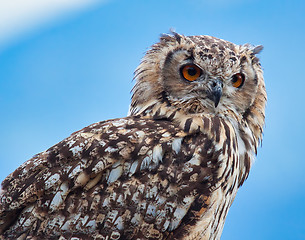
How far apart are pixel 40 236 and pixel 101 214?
35 centimetres

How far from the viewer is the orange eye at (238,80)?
125 inches

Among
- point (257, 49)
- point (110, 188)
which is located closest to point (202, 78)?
point (257, 49)

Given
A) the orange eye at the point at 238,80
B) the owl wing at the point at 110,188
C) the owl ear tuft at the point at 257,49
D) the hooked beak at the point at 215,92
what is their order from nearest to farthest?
the owl wing at the point at 110,188 < the hooked beak at the point at 215,92 < the orange eye at the point at 238,80 < the owl ear tuft at the point at 257,49

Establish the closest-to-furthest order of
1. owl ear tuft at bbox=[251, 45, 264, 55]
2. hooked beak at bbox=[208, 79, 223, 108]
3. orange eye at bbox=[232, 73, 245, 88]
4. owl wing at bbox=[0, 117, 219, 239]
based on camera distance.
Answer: owl wing at bbox=[0, 117, 219, 239], hooked beak at bbox=[208, 79, 223, 108], orange eye at bbox=[232, 73, 245, 88], owl ear tuft at bbox=[251, 45, 264, 55]

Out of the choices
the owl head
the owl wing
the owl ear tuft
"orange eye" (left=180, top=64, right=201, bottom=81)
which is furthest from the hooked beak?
the owl ear tuft

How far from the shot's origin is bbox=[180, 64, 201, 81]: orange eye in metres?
3.11

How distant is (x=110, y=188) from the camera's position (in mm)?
2668

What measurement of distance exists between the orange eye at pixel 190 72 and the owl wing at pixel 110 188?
1.66ft

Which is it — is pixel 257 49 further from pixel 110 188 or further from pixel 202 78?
pixel 110 188

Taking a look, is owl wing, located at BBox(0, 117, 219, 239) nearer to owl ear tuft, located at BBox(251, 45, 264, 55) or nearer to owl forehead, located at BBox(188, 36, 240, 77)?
owl forehead, located at BBox(188, 36, 240, 77)

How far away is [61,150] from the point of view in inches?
109

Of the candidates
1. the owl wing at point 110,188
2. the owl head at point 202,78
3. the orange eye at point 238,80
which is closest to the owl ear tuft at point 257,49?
the owl head at point 202,78

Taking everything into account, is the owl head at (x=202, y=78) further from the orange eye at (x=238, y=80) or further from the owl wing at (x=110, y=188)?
the owl wing at (x=110, y=188)

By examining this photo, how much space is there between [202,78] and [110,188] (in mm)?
959
